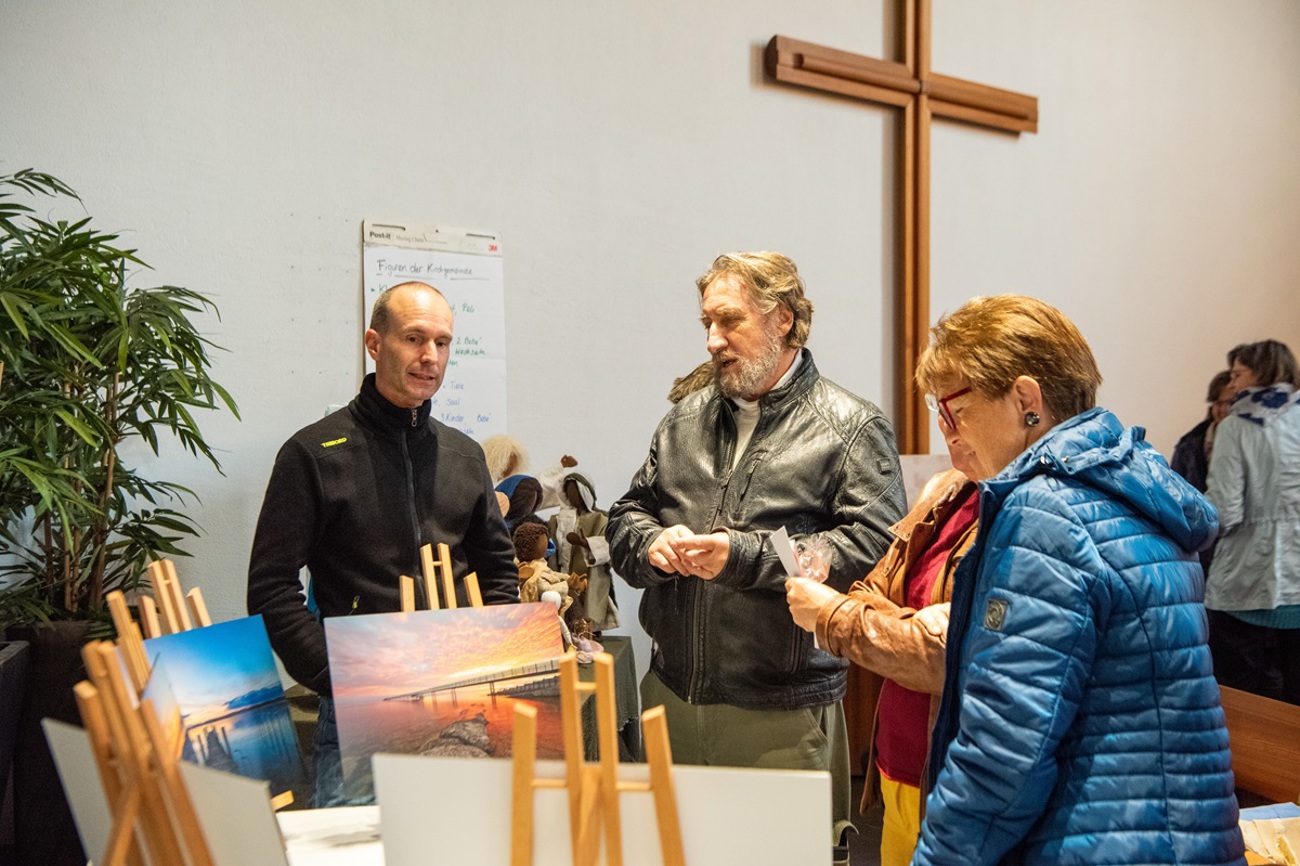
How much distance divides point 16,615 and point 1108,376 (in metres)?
Answer: 4.47

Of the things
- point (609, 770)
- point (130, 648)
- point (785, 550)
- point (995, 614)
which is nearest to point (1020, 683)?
point (995, 614)

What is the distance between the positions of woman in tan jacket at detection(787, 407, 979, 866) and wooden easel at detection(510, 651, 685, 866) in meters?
0.63

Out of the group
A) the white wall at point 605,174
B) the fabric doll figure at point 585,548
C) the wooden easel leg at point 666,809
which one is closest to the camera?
the wooden easel leg at point 666,809

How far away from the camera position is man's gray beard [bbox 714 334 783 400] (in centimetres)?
222

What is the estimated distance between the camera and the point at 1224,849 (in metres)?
1.23

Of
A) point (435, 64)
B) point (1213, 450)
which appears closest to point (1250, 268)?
point (1213, 450)

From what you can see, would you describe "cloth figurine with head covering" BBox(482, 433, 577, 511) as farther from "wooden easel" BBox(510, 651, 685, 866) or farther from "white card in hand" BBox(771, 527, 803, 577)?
"wooden easel" BBox(510, 651, 685, 866)

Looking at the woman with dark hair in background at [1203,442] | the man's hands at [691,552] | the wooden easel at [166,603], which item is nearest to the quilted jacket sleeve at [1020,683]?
the man's hands at [691,552]

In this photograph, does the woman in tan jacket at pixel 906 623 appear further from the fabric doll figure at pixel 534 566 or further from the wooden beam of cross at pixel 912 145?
the wooden beam of cross at pixel 912 145

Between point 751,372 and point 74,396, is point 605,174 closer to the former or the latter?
point 751,372

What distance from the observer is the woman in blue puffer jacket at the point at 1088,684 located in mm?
1201

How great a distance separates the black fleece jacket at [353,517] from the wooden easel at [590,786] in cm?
101

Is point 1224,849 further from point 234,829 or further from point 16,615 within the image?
point 16,615

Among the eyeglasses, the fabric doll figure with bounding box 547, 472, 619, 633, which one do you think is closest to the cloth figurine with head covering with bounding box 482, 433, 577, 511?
the fabric doll figure with bounding box 547, 472, 619, 633
